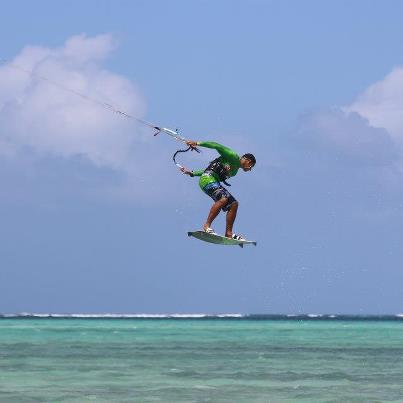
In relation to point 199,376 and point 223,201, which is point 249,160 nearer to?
point 223,201

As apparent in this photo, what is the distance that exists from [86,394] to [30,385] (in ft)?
8.52

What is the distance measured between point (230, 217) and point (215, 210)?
1.16ft

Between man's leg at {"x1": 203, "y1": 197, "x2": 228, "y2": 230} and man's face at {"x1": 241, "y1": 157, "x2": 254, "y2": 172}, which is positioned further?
man's leg at {"x1": 203, "y1": 197, "x2": 228, "y2": 230}

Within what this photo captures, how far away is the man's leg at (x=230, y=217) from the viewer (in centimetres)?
2216

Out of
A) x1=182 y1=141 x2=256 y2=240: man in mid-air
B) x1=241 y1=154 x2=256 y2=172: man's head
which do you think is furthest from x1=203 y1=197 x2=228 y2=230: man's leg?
x1=241 y1=154 x2=256 y2=172: man's head

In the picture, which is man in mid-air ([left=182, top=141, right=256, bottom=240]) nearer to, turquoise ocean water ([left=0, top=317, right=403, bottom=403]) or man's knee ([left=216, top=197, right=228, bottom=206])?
man's knee ([left=216, top=197, right=228, bottom=206])

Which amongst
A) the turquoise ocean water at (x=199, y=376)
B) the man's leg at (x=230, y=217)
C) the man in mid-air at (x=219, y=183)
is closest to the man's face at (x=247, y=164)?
the man in mid-air at (x=219, y=183)

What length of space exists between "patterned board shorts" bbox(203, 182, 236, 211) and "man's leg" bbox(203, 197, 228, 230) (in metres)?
0.06

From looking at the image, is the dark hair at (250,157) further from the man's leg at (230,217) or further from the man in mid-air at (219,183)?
the man's leg at (230,217)

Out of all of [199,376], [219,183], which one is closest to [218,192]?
[219,183]

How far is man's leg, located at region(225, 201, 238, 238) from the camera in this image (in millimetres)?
22156

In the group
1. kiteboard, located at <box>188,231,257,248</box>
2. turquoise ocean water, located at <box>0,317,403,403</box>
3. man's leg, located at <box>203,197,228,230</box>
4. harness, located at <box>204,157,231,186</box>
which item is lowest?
turquoise ocean water, located at <box>0,317,403,403</box>

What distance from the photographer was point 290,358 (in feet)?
129

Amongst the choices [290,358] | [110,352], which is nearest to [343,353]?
[290,358]
